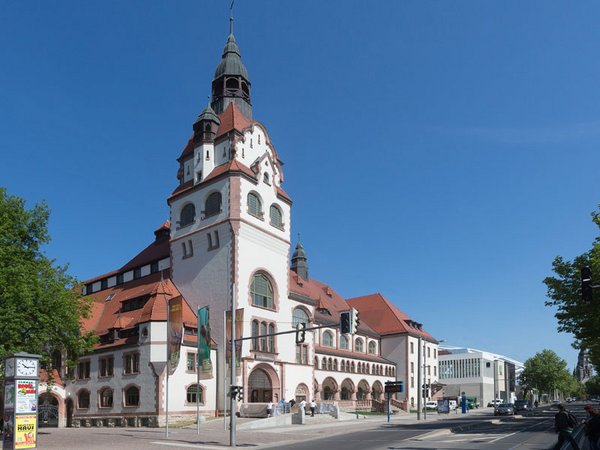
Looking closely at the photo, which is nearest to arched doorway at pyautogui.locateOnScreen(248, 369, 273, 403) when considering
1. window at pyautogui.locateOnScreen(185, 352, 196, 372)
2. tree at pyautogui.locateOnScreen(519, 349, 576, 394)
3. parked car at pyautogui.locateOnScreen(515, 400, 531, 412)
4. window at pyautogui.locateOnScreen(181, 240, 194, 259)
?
window at pyautogui.locateOnScreen(185, 352, 196, 372)

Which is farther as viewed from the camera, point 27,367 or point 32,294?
point 32,294

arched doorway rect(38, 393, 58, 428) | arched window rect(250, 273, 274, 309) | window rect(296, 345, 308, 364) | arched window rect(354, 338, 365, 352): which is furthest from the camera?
arched window rect(354, 338, 365, 352)

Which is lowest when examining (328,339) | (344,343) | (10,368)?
(344,343)

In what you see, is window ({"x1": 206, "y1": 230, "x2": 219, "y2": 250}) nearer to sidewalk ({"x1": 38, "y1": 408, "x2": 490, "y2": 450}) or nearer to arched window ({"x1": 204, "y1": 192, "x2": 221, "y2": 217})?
arched window ({"x1": 204, "y1": 192, "x2": 221, "y2": 217})

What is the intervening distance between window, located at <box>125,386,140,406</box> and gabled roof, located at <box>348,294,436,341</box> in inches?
1804

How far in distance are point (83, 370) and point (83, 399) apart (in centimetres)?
236

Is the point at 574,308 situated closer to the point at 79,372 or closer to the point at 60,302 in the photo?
the point at 60,302

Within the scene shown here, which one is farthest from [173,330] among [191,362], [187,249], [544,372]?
[544,372]

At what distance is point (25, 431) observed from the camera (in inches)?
864

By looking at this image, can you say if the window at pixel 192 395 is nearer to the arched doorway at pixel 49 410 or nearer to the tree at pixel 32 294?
the tree at pixel 32 294

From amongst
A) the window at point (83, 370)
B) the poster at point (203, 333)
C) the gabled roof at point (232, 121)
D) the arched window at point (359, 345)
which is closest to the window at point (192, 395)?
the window at point (83, 370)

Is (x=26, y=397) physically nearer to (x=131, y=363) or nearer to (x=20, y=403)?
(x=20, y=403)

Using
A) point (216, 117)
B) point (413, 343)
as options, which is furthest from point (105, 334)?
point (413, 343)

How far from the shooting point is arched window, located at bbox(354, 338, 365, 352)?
7938cm
